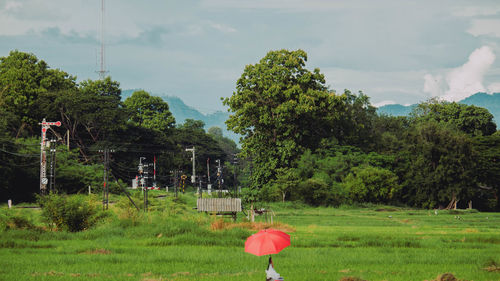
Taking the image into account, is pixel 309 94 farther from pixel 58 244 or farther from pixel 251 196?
pixel 58 244

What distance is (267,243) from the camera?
12.1 metres

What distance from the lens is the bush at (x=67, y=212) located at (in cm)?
2600

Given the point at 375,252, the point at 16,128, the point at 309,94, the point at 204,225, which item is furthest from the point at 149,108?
the point at 375,252

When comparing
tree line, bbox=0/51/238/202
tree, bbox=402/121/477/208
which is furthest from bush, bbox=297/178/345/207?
tree line, bbox=0/51/238/202

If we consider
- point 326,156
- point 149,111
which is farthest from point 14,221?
point 149,111

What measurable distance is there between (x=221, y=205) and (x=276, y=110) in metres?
26.0

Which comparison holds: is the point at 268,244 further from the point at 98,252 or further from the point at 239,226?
the point at 239,226

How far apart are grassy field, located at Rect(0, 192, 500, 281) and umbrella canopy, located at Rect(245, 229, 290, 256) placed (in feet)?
10.4

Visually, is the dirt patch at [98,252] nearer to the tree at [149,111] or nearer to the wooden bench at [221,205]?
the wooden bench at [221,205]

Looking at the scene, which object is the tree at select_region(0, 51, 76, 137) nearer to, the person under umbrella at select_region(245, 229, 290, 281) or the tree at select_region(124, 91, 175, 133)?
the tree at select_region(124, 91, 175, 133)

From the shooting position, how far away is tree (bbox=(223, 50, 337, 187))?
6012cm

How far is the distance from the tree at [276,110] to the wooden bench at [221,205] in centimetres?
2512

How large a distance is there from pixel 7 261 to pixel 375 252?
13.6 m

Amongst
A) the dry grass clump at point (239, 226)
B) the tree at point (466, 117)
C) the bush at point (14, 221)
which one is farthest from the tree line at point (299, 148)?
the bush at point (14, 221)
